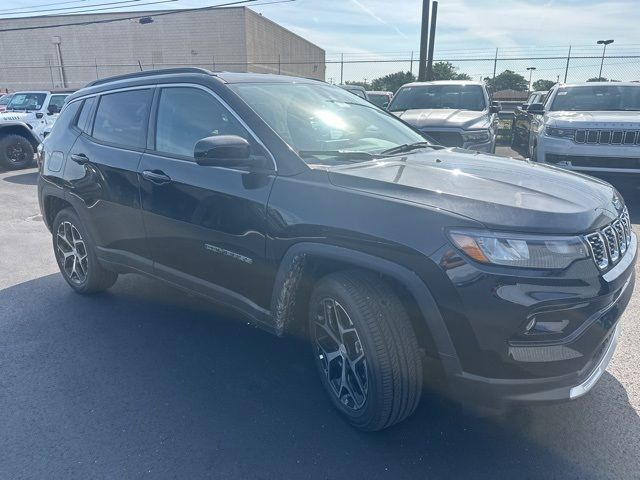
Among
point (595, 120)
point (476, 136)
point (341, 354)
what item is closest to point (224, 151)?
point (341, 354)

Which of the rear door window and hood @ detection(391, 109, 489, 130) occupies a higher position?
the rear door window

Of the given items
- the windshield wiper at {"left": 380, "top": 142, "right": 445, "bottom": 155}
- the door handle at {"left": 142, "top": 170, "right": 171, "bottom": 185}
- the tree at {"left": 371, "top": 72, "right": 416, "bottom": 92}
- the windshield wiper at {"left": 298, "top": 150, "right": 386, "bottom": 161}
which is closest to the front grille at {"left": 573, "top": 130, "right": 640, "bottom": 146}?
the windshield wiper at {"left": 380, "top": 142, "right": 445, "bottom": 155}

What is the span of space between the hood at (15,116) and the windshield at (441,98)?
28.5ft

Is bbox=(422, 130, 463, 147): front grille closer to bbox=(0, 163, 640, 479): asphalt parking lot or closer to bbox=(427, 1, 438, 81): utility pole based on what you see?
bbox=(0, 163, 640, 479): asphalt parking lot

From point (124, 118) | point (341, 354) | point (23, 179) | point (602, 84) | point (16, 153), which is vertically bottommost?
point (23, 179)

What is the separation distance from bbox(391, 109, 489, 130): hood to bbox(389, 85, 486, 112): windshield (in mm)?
457

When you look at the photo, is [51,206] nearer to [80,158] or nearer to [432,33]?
[80,158]

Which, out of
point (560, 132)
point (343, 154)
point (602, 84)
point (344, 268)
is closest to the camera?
point (344, 268)

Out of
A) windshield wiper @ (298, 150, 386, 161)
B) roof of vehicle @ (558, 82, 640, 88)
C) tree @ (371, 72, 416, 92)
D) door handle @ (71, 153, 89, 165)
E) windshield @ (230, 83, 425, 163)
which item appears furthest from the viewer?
tree @ (371, 72, 416, 92)

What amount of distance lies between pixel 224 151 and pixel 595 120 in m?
6.43

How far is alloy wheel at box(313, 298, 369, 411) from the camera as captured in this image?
2602 millimetres

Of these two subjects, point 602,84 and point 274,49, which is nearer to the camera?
point 602,84

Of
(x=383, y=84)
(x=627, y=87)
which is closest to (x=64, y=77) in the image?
(x=383, y=84)

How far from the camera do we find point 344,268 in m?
2.56
